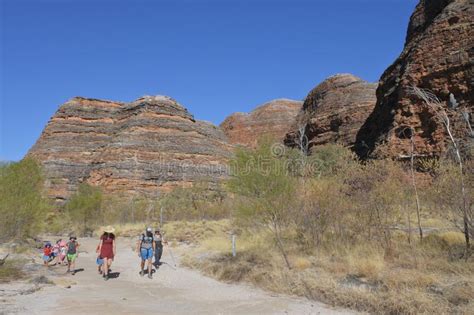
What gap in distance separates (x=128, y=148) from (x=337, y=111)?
30.2m

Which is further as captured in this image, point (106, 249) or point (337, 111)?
point (337, 111)

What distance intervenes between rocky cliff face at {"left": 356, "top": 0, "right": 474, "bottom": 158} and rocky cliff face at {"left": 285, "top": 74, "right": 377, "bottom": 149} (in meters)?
15.2

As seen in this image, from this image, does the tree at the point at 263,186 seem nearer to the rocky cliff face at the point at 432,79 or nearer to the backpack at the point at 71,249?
the backpack at the point at 71,249

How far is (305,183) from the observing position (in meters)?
14.9

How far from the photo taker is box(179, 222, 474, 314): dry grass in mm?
7344

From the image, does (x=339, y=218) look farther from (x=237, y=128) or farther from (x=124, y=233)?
(x=237, y=128)

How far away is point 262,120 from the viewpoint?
104438 millimetres

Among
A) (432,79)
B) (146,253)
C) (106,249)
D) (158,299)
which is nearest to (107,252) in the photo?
(106,249)

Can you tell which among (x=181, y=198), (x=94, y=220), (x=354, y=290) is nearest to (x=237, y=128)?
(x=181, y=198)

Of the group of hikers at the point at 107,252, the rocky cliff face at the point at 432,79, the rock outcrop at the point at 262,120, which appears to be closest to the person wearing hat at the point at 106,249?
the group of hikers at the point at 107,252

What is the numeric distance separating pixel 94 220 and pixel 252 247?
27887 millimetres

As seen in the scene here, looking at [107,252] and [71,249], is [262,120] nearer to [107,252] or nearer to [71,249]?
[71,249]

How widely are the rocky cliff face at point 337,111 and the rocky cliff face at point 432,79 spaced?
15199 mm

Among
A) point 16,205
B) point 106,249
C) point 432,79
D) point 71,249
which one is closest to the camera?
point 106,249
